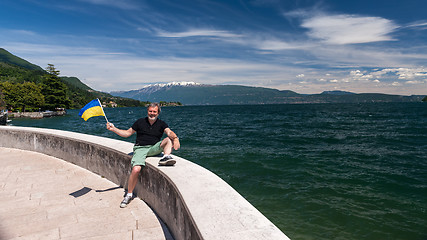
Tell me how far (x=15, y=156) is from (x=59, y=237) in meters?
7.41

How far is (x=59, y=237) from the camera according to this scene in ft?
11.7

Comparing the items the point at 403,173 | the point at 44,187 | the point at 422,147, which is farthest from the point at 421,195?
the point at 422,147

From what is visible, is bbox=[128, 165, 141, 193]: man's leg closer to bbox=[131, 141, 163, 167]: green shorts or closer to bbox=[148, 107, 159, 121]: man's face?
bbox=[131, 141, 163, 167]: green shorts

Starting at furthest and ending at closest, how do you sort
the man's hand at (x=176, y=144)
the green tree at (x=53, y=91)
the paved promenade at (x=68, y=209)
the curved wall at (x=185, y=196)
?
the green tree at (x=53, y=91) → the man's hand at (x=176, y=144) → the paved promenade at (x=68, y=209) → the curved wall at (x=185, y=196)

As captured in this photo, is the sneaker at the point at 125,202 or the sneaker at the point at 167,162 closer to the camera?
the sneaker at the point at 167,162

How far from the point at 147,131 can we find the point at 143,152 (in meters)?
0.51

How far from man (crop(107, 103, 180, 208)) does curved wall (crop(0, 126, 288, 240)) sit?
0.19m

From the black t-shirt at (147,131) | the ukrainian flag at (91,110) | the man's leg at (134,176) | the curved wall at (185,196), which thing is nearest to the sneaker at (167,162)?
the curved wall at (185,196)

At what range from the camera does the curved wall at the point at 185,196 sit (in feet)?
7.31

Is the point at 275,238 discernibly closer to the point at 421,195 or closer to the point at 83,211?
the point at 83,211

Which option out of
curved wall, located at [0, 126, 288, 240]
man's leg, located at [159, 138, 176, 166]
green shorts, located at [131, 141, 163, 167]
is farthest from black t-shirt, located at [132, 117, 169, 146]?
curved wall, located at [0, 126, 288, 240]

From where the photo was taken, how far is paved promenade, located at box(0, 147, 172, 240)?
145 inches

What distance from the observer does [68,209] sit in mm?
4500

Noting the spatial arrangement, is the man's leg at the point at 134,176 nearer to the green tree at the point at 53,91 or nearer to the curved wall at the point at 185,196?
the curved wall at the point at 185,196
